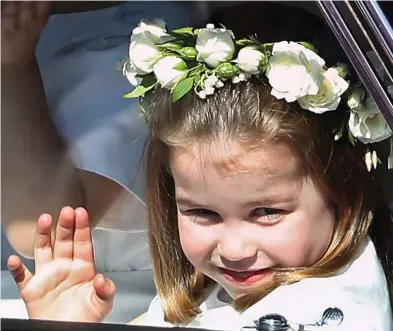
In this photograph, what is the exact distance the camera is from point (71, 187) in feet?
3.87

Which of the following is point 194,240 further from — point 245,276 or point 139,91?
point 139,91

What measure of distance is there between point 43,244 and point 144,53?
0.28 metres

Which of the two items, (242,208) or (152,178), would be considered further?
(152,178)

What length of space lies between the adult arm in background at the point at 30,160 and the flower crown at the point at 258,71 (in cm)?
27

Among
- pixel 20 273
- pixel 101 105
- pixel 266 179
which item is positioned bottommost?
pixel 20 273

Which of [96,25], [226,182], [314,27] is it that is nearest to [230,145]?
[226,182]

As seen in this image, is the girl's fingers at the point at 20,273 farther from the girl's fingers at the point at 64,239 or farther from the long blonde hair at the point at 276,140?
the long blonde hair at the point at 276,140

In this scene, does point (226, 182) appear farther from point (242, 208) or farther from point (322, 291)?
point (322, 291)

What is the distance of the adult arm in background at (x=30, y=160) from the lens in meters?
1.15

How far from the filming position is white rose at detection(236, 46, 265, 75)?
865mm

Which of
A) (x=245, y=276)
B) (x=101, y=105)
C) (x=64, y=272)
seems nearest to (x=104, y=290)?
(x=64, y=272)

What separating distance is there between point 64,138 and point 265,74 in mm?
412

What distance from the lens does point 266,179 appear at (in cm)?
89

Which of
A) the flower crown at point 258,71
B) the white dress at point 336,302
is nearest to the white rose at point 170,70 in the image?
the flower crown at point 258,71
